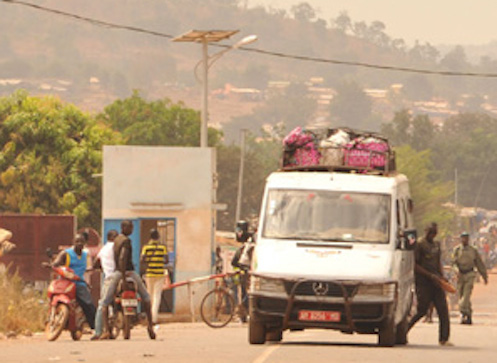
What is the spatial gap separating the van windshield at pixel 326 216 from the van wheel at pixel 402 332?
181 cm

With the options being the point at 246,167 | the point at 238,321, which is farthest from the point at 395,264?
the point at 246,167

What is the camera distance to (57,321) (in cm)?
2231

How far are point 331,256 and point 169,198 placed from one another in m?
18.7

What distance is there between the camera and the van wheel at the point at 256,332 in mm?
20116

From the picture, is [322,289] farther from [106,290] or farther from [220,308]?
[220,308]

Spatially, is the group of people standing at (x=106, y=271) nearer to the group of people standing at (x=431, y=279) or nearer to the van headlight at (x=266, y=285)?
the van headlight at (x=266, y=285)

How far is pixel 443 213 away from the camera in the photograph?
132 m

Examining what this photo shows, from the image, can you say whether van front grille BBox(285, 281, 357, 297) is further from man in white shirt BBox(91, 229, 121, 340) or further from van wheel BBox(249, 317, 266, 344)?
man in white shirt BBox(91, 229, 121, 340)

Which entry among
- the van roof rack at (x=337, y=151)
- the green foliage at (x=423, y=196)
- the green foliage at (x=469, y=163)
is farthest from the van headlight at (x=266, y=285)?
the green foliage at (x=469, y=163)

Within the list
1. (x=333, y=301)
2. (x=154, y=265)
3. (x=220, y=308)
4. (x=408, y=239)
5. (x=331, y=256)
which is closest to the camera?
(x=333, y=301)

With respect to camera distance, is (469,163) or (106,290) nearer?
(106,290)

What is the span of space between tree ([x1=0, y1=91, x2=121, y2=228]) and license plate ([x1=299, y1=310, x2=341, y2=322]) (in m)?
43.9

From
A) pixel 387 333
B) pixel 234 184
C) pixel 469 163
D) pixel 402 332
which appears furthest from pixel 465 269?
pixel 469 163

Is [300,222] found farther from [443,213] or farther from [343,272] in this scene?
[443,213]
